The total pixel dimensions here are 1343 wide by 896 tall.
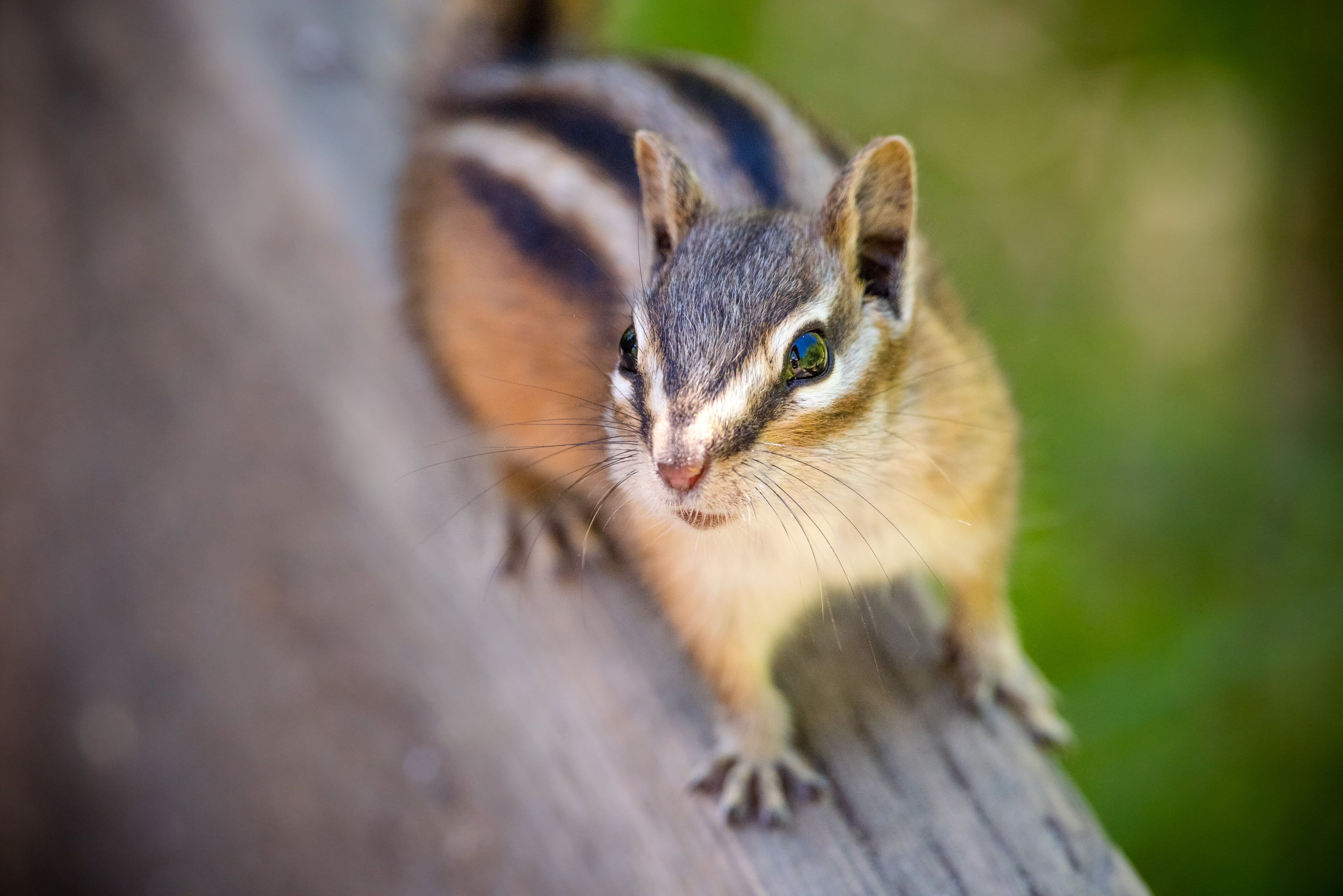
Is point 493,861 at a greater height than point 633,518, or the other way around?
point 633,518

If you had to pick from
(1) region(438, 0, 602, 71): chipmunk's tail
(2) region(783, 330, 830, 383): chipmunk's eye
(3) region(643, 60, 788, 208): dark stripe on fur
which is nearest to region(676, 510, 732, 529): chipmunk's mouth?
(2) region(783, 330, 830, 383): chipmunk's eye

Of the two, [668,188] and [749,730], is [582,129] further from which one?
[749,730]

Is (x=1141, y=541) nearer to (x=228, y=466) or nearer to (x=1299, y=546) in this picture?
(x=1299, y=546)

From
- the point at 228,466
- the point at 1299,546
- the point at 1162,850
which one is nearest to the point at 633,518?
the point at 228,466

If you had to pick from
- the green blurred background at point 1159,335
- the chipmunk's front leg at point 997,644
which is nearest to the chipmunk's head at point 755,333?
the chipmunk's front leg at point 997,644

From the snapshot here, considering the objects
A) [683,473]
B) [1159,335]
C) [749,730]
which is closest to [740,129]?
[683,473]

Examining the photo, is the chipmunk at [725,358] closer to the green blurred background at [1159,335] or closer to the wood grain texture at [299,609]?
the wood grain texture at [299,609]

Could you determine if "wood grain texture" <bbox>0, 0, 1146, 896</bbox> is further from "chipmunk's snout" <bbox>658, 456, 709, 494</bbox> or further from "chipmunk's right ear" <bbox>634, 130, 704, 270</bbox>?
"chipmunk's right ear" <bbox>634, 130, 704, 270</bbox>
